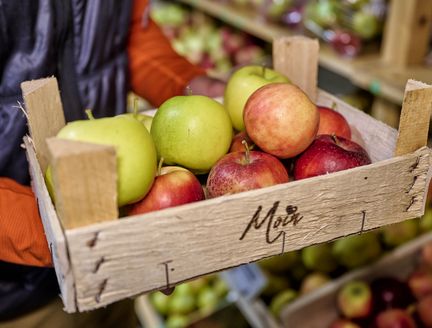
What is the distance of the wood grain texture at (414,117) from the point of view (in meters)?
0.69

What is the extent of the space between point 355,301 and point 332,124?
30.0 inches

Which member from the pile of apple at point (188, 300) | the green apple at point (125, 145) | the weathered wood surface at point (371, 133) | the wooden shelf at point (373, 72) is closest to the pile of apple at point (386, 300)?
the wooden shelf at point (373, 72)

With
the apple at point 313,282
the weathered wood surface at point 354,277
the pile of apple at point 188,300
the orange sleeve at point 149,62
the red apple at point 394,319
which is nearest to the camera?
Result: the orange sleeve at point 149,62

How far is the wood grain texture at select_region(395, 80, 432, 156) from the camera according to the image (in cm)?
69

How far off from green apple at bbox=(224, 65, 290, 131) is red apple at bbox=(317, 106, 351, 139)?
0.29 ft

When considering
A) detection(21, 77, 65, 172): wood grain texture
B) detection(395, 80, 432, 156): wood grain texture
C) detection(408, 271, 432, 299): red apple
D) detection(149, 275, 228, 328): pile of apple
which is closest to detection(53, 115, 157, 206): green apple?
detection(21, 77, 65, 172): wood grain texture

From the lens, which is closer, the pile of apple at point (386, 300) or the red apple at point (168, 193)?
the red apple at point (168, 193)

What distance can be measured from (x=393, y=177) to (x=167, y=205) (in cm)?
29

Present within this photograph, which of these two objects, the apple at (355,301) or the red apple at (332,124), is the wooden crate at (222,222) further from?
the apple at (355,301)

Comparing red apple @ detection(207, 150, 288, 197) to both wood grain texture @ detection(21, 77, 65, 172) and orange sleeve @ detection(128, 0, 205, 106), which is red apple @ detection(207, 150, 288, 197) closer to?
wood grain texture @ detection(21, 77, 65, 172)

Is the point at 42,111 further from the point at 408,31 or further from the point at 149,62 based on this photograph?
the point at 408,31

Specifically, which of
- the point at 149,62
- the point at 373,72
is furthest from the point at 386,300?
the point at 149,62

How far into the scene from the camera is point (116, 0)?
1.08 metres

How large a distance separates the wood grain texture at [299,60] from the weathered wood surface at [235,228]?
0.26 meters
